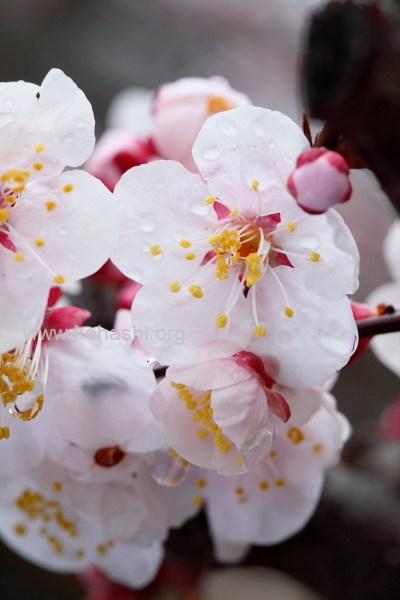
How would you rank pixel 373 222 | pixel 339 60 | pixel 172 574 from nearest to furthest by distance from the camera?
pixel 339 60 < pixel 172 574 < pixel 373 222

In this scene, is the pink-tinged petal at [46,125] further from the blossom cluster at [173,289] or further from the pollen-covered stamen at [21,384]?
the pollen-covered stamen at [21,384]

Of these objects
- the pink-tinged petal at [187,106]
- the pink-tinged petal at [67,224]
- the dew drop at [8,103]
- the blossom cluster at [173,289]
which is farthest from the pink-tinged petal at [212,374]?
the pink-tinged petal at [187,106]

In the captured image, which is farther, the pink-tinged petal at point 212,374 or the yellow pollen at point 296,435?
the yellow pollen at point 296,435

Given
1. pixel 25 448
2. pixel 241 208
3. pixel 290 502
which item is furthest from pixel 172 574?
pixel 241 208

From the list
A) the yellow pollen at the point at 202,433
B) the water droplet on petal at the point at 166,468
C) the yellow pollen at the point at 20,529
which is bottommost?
the yellow pollen at the point at 20,529

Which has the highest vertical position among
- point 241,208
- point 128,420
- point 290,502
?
point 241,208

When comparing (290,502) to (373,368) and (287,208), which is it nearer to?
(287,208)

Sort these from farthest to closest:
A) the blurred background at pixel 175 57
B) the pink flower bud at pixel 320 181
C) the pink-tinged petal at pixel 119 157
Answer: the blurred background at pixel 175 57 → the pink-tinged petal at pixel 119 157 → the pink flower bud at pixel 320 181
